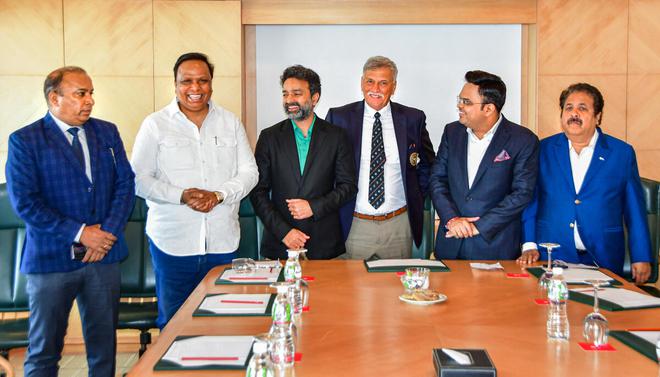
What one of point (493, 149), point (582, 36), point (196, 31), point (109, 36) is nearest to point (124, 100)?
point (109, 36)

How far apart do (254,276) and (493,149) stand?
1.56m

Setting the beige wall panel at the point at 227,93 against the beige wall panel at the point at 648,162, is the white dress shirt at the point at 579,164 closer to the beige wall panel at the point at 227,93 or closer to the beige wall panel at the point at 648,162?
the beige wall panel at the point at 648,162

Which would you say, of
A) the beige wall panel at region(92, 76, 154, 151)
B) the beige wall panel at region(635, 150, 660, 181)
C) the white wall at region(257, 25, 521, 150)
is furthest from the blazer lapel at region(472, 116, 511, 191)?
the beige wall panel at region(92, 76, 154, 151)

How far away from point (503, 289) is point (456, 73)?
3760 mm

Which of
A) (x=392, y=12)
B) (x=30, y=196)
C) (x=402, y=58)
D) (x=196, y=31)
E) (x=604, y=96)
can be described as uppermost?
(x=392, y=12)

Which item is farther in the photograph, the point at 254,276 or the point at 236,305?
the point at 254,276

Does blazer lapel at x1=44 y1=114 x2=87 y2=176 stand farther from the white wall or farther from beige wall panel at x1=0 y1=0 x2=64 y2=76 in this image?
the white wall

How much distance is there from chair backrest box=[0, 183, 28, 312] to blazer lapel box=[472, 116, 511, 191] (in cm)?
264

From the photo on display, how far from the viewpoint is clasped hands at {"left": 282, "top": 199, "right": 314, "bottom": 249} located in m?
3.59

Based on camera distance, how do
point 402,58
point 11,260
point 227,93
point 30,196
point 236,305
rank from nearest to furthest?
point 236,305, point 30,196, point 11,260, point 227,93, point 402,58

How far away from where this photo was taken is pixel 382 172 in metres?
3.95

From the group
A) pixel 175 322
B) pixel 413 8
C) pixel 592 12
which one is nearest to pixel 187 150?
pixel 175 322

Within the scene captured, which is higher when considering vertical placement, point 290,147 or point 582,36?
point 582,36

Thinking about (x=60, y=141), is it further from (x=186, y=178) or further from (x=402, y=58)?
(x=402, y=58)
